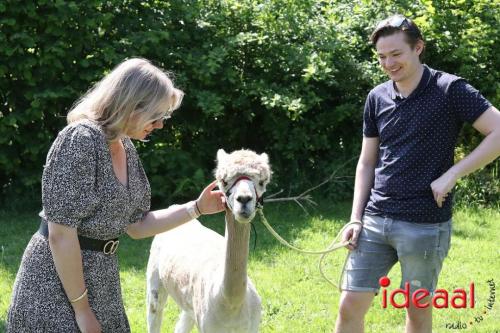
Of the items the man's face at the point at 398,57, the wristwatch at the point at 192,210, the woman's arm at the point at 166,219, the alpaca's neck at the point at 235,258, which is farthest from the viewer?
the alpaca's neck at the point at 235,258

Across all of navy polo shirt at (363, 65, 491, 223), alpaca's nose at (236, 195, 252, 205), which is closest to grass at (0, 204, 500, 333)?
navy polo shirt at (363, 65, 491, 223)

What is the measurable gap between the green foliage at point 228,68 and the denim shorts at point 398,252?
523 cm

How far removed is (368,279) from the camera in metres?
4.00

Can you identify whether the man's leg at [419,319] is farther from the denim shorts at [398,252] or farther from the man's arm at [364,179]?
the man's arm at [364,179]

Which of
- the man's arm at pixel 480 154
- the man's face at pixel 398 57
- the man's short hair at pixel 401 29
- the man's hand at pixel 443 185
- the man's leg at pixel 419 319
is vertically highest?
the man's short hair at pixel 401 29

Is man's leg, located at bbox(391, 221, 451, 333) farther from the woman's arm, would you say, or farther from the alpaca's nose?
the woman's arm

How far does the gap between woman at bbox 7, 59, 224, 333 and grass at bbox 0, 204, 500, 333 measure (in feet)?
9.35

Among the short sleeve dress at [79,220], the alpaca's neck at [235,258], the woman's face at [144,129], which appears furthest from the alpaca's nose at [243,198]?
the woman's face at [144,129]

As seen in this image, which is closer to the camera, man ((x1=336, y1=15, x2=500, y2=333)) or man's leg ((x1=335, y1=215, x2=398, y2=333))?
man ((x1=336, y1=15, x2=500, y2=333))

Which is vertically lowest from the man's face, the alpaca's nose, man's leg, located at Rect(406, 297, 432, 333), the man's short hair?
man's leg, located at Rect(406, 297, 432, 333)

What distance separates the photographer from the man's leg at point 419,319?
12.9ft

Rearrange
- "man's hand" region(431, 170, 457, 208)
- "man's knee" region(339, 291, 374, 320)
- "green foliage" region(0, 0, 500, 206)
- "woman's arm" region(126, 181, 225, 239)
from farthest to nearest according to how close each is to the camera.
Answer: "green foliage" region(0, 0, 500, 206) → "man's knee" region(339, 291, 374, 320) → "man's hand" region(431, 170, 457, 208) → "woman's arm" region(126, 181, 225, 239)

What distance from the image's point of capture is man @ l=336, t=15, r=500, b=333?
144 inches

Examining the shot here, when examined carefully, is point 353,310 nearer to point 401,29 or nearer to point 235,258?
point 235,258
